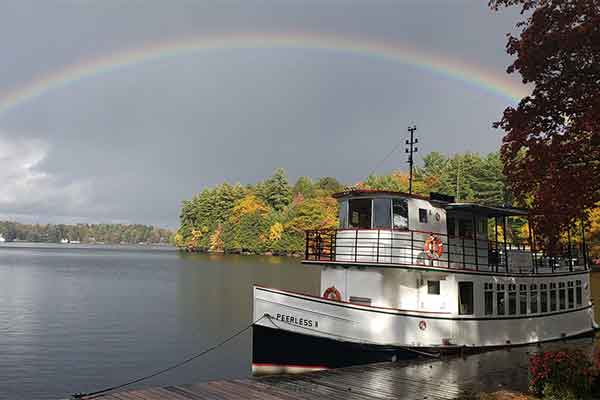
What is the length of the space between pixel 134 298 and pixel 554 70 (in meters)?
47.2

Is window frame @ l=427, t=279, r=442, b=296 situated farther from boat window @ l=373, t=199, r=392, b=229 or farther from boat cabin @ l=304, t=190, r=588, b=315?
boat window @ l=373, t=199, r=392, b=229

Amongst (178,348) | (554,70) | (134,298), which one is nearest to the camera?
(554,70)

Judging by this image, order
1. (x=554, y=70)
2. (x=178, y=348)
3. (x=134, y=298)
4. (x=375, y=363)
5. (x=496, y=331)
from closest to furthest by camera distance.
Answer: (x=554, y=70), (x=375, y=363), (x=496, y=331), (x=178, y=348), (x=134, y=298)

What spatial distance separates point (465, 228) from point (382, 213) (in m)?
4.84

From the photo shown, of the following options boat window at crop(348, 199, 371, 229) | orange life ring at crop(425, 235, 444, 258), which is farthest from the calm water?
orange life ring at crop(425, 235, 444, 258)

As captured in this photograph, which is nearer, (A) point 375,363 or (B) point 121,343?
(A) point 375,363

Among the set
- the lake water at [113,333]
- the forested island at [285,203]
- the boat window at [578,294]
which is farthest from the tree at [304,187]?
the boat window at [578,294]

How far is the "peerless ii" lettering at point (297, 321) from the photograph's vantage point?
17797mm

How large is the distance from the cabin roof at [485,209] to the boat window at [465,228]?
56 cm

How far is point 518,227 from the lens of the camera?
82625 mm

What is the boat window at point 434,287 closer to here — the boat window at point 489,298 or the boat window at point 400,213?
the boat window at point 489,298

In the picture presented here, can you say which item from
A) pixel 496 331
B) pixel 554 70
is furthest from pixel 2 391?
pixel 554 70

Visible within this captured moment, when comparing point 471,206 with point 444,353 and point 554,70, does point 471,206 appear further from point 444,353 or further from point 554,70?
point 554,70

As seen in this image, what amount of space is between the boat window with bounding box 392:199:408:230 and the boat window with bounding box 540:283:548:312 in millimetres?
Result: 7965
